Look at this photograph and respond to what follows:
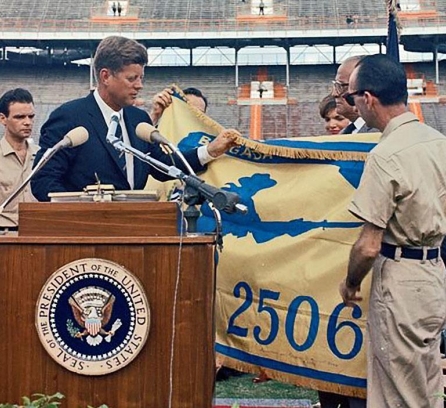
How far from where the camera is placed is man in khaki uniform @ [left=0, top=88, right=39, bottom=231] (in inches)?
168

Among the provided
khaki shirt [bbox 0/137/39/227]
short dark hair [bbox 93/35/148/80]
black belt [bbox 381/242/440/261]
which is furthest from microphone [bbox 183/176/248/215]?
khaki shirt [bbox 0/137/39/227]

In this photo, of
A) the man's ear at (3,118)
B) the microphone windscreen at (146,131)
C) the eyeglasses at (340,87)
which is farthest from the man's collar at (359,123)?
the man's ear at (3,118)

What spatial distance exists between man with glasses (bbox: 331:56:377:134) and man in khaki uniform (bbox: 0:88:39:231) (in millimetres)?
1631

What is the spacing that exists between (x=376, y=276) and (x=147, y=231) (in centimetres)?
86

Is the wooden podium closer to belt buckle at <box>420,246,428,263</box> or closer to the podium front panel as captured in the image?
the podium front panel

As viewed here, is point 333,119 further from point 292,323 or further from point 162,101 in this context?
point 292,323

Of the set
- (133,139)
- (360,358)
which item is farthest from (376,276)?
(133,139)

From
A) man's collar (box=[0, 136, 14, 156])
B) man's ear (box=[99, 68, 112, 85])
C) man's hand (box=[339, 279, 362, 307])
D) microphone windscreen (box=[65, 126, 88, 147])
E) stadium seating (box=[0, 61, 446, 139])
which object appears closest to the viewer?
microphone windscreen (box=[65, 126, 88, 147])

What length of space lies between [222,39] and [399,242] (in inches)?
1290

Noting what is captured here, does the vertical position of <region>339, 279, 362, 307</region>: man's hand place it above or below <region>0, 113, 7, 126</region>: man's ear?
below

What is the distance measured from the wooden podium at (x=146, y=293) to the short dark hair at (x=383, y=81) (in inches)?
32.2

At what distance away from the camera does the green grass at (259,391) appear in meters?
4.49

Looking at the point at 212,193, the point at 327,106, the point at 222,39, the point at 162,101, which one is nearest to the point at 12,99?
the point at 162,101

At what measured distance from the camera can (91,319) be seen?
2.44 metres
